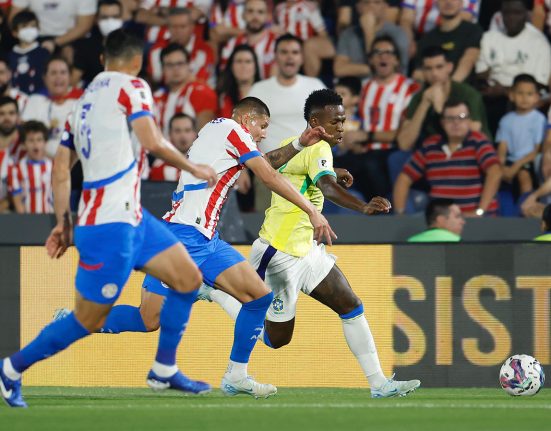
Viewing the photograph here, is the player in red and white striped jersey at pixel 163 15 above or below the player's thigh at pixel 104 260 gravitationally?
above

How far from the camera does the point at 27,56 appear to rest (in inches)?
599

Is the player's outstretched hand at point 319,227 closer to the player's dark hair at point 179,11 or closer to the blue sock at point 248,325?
the blue sock at point 248,325

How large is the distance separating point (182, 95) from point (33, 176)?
1775 mm

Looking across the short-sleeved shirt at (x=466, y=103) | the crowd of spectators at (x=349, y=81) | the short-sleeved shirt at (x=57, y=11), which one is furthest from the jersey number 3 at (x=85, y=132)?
the short-sleeved shirt at (x=57, y=11)

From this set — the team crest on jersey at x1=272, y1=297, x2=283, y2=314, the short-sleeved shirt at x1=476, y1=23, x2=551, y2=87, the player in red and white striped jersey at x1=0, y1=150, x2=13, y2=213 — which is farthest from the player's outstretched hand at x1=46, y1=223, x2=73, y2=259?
the short-sleeved shirt at x1=476, y1=23, x2=551, y2=87

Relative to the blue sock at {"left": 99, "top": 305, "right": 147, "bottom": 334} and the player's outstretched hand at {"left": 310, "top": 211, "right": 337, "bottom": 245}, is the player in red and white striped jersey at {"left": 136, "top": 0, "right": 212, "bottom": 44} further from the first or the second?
the player's outstretched hand at {"left": 310, "top": 211, "right": 337, "bottom": 245}

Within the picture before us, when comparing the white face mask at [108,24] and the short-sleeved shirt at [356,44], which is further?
the white face mask at [108,24]

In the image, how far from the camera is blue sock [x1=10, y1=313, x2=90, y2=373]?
24.5 feet

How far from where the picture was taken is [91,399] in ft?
28.6

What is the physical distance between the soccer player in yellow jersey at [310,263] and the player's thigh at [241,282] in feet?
2.21

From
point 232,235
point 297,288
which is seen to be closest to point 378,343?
point 297,288

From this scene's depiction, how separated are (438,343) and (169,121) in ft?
14.3

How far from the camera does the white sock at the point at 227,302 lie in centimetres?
968

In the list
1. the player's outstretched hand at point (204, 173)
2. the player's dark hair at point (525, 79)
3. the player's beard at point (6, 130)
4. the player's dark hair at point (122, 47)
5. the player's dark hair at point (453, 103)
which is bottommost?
the player's beard at point (6, 130)
